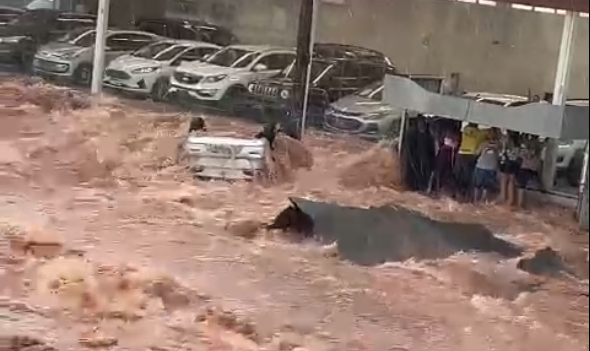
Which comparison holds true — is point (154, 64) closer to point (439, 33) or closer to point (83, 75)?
point (83, 75)

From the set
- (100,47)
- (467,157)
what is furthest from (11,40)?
(467,157)

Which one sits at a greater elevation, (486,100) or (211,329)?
(486,100)

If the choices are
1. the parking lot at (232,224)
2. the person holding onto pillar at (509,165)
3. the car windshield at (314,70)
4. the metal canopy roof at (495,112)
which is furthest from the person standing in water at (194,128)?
the person holding onto pillar at (509,165)

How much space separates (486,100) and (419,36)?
0.35 ft

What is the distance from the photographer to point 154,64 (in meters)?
0.94

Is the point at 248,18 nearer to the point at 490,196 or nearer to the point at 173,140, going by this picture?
the point at 173,140

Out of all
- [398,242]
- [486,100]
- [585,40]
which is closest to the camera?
[585,40]

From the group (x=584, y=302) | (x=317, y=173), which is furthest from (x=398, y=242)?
(x=584, y=302)

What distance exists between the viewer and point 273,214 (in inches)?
36.5

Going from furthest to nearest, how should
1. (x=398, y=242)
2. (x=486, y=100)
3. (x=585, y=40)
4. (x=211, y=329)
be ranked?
1. (x=211, y=329)
2. (x=398, y=242)
3. (x=486, y=100)
4. (x=585, y=40)

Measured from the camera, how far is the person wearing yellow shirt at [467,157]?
74cm

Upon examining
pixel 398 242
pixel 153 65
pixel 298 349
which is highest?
pixel 153 65

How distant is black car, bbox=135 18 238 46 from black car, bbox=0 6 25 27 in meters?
0.19

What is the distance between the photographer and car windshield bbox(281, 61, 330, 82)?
2.83 feet
